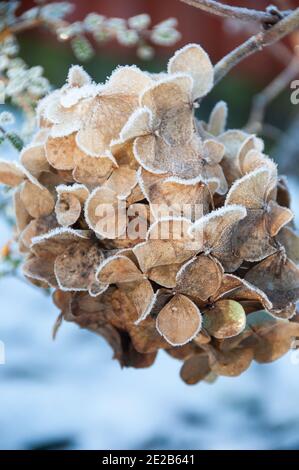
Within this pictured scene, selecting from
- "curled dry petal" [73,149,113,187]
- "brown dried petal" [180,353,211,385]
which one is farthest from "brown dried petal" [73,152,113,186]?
"brown dried petal" [180,353,211,385]

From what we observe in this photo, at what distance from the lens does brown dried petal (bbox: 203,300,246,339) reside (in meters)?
0.28

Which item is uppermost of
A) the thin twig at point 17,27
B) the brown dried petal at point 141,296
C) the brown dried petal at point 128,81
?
the thin twig at point 17,27

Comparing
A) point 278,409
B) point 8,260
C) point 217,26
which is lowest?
point 278,409

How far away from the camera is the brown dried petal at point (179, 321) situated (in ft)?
0.90

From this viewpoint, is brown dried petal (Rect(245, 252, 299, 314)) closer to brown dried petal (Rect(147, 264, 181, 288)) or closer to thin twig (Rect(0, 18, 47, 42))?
brown dried petal (Rect(147, 264, 181, 288))

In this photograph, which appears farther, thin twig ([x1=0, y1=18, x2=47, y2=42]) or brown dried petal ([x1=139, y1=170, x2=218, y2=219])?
thin twig ([x1=0, y1=18, x2=47, y2=42])

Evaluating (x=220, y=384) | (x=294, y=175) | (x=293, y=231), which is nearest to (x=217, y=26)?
(x=294, y=175)

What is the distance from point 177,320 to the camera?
277 millimetres

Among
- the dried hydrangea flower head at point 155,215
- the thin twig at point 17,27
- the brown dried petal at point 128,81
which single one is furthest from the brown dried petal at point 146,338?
the thin twig at point 17,27

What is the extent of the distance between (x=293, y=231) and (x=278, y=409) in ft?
0.84

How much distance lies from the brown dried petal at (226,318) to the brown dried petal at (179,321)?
13 millimetres

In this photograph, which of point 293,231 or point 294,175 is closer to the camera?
point 293,231

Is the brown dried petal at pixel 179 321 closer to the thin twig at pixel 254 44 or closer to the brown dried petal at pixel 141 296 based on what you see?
the brown dried petal at pixel 141 296
